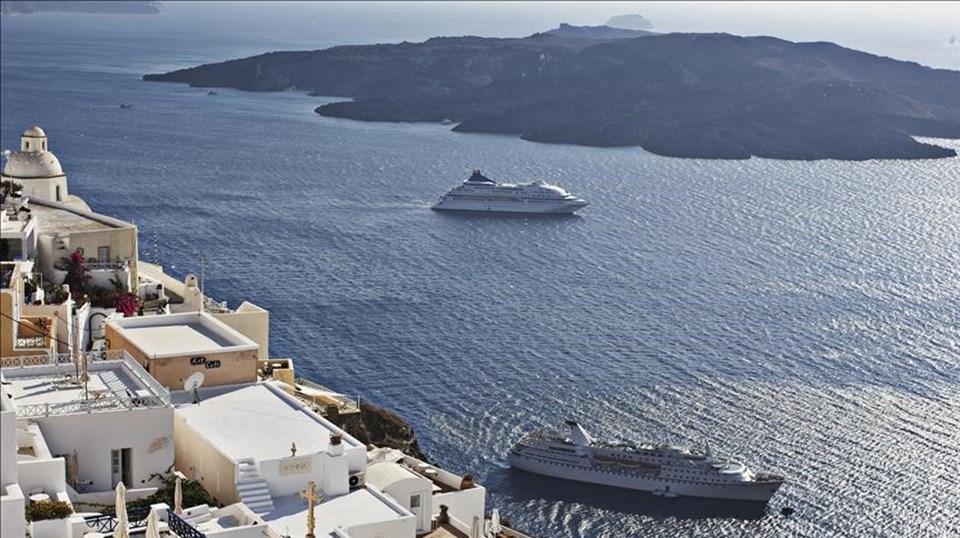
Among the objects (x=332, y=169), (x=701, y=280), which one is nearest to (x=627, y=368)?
(x=701, y=280)

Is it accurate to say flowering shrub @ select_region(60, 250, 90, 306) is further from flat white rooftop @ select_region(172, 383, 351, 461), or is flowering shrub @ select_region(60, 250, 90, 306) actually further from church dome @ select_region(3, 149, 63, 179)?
church dome @ select_region(3, 149, 63, 179)

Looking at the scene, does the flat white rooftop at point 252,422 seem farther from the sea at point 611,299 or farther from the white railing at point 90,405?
the sea at point 611,299

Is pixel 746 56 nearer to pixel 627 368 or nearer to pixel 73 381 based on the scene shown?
pixel 627 368

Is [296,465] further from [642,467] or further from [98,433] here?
[642,467]

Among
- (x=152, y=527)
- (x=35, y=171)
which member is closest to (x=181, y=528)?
(x=152, y=527)

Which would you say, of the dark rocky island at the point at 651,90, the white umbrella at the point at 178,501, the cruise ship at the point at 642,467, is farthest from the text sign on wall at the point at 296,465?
the dark rocky island at the point at 651,90
